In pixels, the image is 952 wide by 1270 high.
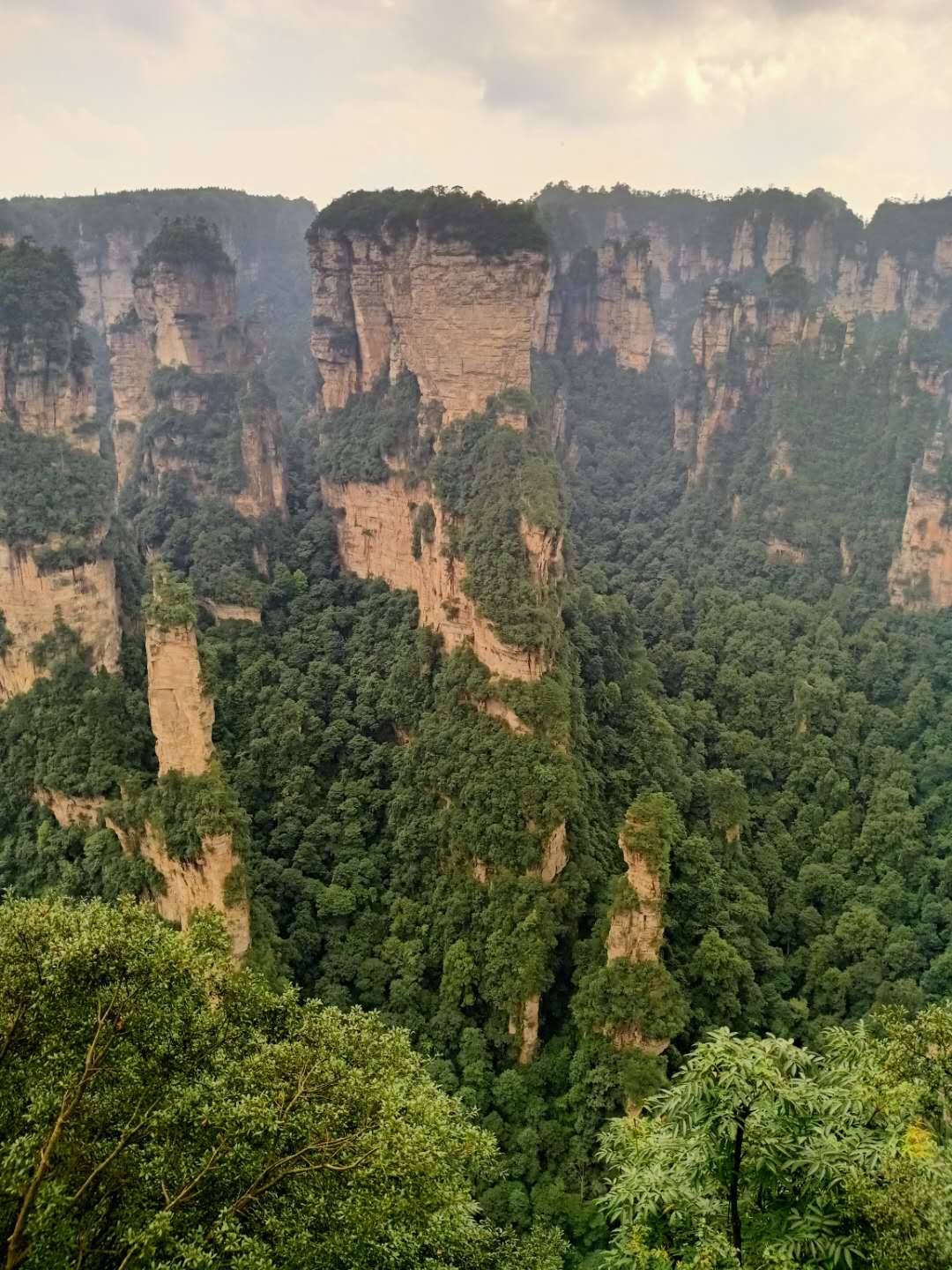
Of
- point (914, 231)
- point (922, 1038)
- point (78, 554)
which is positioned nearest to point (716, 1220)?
point (922, 1038)

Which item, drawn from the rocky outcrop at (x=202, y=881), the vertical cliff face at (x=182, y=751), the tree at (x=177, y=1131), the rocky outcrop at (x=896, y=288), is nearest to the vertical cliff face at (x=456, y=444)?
the rocky outcrop at (x=202, y=881)

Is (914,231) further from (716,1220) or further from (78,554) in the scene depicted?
(716,1220)

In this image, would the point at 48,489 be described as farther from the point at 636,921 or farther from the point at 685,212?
the point at 685,212

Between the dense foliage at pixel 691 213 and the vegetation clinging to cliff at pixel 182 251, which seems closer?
the vegetation clinging to cliff at pixel 182 251

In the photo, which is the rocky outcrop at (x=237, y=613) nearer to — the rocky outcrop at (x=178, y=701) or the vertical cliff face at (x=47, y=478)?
the vertical cliff face at (x=47, y=478)

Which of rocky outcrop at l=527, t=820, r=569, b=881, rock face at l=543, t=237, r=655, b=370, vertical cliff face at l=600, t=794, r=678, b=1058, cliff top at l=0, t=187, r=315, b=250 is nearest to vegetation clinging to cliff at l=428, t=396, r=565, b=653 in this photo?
rocky outcrop at l=527, t=820, r=569, b=881

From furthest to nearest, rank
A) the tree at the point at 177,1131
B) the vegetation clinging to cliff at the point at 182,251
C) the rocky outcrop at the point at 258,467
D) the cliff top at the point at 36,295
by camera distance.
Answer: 1. the vegetation clinging to cliff at the point at 182,251
2. the rocky outcrop at the point at 258,467
3. the cliff top at the point at 36,295
4. the tree at the point at 177,1131

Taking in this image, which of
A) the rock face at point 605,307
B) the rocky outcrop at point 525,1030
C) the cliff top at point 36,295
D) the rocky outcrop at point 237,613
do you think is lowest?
the rocky outcrop at point 525,1030

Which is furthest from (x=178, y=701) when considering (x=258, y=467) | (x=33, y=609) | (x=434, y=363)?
(x=258, y=467)
